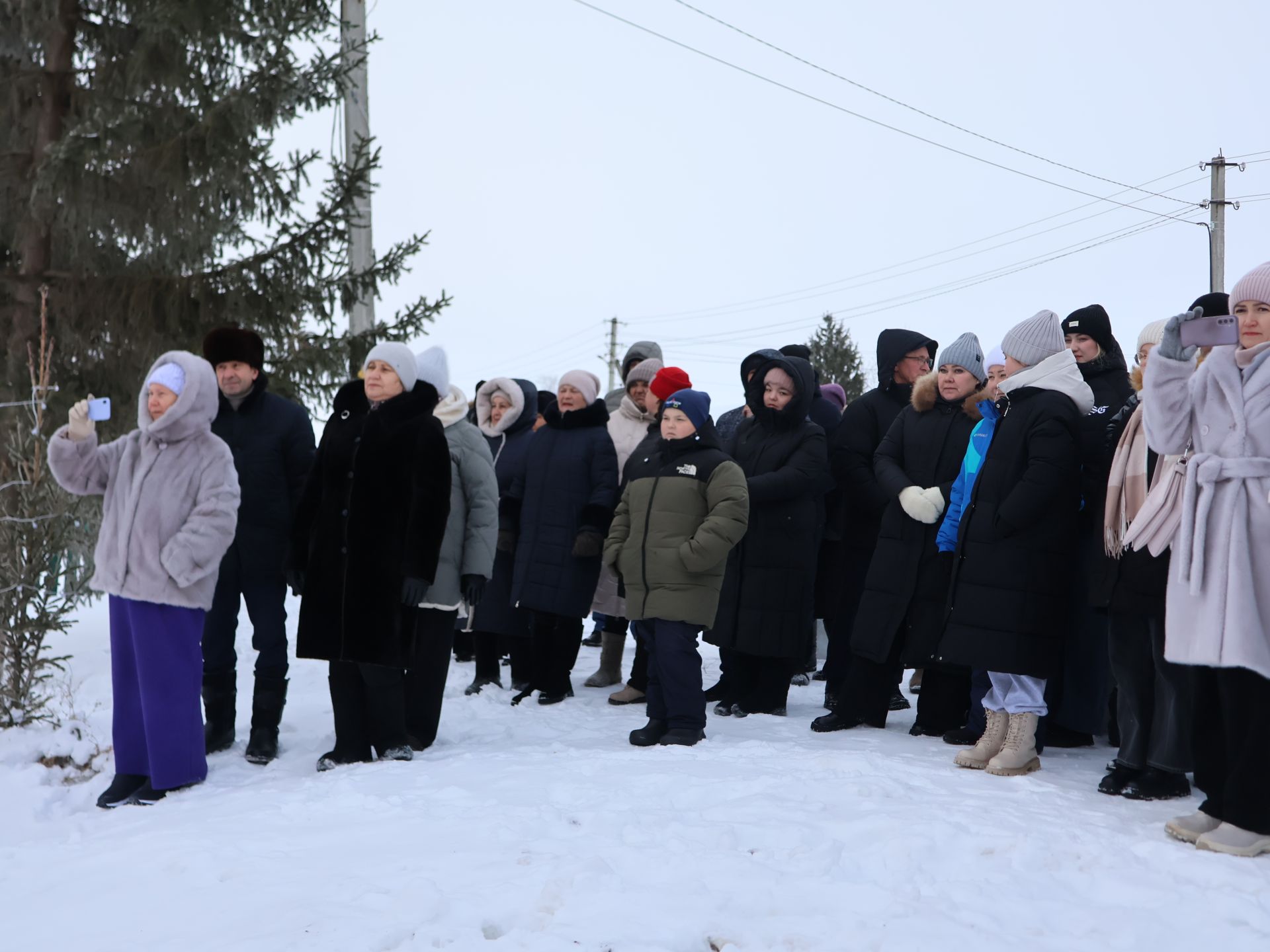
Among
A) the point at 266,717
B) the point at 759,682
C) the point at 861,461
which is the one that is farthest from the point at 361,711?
the point at 861,461

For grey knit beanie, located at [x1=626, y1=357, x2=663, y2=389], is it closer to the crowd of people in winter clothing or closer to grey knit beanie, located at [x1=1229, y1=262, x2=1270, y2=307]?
the crowd of people in winter clothing

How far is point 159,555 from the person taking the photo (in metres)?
5.28

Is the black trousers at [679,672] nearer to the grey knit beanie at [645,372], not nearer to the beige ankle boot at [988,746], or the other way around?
the beige ankle boot at [988,746]

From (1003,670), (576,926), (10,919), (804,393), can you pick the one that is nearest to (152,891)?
(10,919)

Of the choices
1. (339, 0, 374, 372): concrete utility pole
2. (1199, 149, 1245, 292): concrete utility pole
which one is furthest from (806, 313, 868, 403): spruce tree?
(339, 0, 374, 372): concrete utility pole

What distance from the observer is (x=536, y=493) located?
7.49 metres

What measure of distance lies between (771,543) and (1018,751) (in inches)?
76.4

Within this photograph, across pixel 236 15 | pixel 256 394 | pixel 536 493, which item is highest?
pixel 236 15

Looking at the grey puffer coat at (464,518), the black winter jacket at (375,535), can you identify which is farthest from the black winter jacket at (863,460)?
the black winter jacket at (375,535)

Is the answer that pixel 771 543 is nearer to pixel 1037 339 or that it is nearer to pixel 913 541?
pixel 913 541

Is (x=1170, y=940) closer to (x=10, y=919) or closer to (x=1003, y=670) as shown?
(x=1003, y=670)

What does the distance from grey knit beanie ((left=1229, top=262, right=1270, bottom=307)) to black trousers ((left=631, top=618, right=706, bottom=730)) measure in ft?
9.77

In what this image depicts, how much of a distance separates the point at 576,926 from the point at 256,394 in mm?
3846

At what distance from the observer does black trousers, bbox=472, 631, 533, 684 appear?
7863 mm
